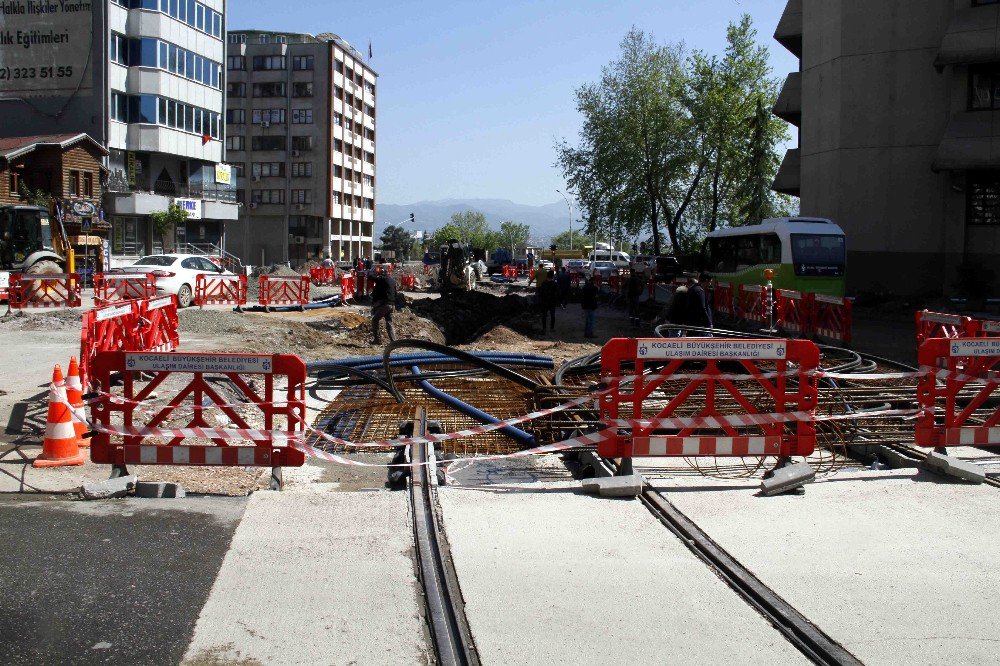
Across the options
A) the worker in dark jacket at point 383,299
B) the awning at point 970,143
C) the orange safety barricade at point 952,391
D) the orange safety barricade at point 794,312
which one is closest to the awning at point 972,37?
the awning at point 970,143

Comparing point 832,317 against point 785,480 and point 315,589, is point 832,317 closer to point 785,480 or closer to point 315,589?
point 785,480

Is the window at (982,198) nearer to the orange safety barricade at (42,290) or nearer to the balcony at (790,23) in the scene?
the balcony at (790,23)

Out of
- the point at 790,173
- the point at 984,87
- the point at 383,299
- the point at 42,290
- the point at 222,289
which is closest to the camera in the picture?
the point at 383,299

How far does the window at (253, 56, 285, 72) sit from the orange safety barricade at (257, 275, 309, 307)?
6576 cm

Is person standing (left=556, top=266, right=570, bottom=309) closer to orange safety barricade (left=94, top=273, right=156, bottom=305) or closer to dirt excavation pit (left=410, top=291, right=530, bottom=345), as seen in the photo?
dirt excavation pit (left=410, top=291, right=530, bottom=345)

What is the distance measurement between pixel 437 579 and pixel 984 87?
35808mm

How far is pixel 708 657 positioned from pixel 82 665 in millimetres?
3071

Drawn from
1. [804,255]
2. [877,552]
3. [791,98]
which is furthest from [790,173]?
[877,552]

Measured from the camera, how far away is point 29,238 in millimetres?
31188

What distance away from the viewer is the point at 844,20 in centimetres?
3709

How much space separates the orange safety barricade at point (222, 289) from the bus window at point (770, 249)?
16618mm

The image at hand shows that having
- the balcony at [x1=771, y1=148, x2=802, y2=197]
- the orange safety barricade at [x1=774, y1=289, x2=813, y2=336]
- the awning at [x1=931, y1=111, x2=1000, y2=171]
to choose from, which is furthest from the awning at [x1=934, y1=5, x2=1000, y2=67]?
the orange safety barricade at [x1=774, y1=289, x2=813, y2=336]

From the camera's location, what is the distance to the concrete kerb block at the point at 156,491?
7.51m

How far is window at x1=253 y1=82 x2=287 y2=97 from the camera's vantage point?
90.8 m
